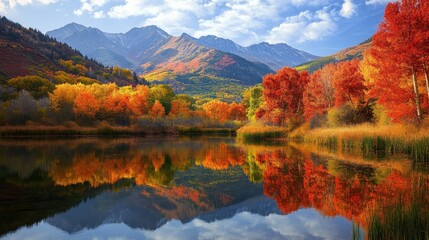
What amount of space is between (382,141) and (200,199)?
14.3 metres

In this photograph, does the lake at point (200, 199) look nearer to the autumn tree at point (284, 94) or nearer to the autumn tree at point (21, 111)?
the autumn tree at point (284, 94)

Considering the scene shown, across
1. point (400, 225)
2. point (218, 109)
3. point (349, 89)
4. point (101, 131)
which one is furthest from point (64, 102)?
point (400, 225)

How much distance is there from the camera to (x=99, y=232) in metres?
7.31

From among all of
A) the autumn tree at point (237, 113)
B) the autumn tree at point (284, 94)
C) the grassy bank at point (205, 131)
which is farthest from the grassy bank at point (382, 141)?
the autumn tree at point (237, 113)

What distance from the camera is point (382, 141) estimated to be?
20.3 meters

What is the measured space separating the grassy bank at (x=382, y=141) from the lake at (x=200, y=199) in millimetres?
1412

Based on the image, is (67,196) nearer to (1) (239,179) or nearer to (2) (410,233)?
(1) (239,179)

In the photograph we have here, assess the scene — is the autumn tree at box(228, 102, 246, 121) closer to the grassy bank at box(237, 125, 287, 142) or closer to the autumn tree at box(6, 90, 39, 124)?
the grassy bank at box(237, 125, 287, 142)

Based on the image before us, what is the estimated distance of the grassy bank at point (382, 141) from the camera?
1656 centimetres

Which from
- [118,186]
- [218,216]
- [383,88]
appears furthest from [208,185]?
[383,88]

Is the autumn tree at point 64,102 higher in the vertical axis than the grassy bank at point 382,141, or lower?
higher

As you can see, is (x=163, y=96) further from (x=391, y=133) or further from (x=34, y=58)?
(x=391, y=133)

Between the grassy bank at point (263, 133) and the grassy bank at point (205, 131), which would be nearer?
the grassy bank at point (263, 133)

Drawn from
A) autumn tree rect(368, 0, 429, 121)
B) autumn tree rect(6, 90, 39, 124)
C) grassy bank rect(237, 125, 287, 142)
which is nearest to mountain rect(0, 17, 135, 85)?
autumn tree rect(6, 90, 39, 124)
